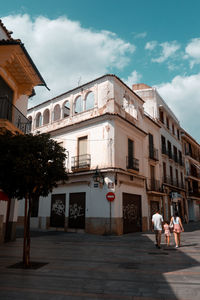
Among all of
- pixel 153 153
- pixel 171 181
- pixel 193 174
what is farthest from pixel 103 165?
pixel 193 174

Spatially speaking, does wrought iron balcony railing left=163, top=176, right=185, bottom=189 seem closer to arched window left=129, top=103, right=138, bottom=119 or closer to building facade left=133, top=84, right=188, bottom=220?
building facade left=133, top=84, right=188, bottom=220

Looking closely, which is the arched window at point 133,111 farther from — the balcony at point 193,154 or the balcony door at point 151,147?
the balcony at point 193,154

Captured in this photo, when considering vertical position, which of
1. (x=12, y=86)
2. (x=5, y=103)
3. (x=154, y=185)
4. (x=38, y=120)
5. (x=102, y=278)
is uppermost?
(x=38, y=120)

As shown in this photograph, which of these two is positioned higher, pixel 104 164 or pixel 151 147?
pixel 151 147

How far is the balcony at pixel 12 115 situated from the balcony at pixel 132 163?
846 centimetres

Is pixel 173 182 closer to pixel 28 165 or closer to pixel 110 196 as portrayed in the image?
pixel 110 196

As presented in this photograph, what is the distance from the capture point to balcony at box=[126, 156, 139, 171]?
18413 mm

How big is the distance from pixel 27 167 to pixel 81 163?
461 inches

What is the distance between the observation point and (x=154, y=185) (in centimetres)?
2228

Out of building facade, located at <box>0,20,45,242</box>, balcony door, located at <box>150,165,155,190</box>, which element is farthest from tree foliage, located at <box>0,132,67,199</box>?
balcony door, located at <box>150,165,155,190</box>

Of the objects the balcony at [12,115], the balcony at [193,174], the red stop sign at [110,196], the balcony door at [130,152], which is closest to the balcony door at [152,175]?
the balcony door at [130,152]

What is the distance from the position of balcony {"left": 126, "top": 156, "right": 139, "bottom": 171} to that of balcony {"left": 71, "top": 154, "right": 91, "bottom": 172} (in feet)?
9.81

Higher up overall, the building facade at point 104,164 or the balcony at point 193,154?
the balcony at point 193,154

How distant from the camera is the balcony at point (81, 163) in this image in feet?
58.4
